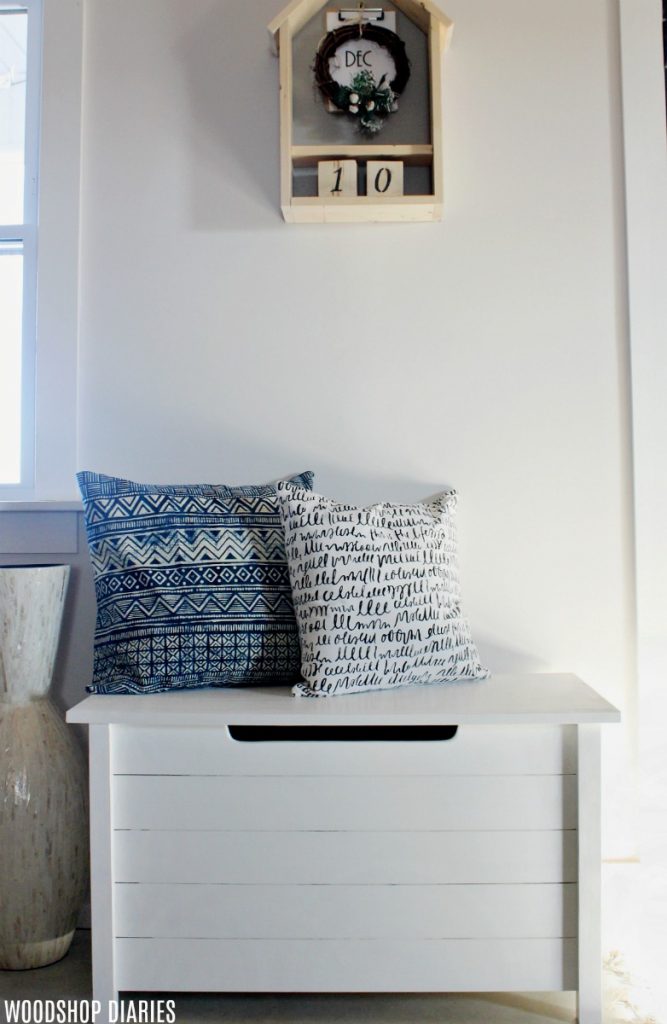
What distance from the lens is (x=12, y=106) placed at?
1996 millimetres

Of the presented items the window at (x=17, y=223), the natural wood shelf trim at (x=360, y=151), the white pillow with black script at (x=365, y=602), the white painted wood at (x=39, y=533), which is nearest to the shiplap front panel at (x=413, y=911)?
the white pillow with black script at (x=365, y=602)

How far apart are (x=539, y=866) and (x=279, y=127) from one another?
1.47m

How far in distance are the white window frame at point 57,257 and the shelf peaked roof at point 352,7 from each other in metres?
0.45

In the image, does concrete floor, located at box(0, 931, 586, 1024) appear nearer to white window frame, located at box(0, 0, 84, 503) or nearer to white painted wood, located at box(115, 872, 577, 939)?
white painted wood, located at box(115, 872, 577, 939)

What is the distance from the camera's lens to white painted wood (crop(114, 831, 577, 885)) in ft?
Result: 4.69

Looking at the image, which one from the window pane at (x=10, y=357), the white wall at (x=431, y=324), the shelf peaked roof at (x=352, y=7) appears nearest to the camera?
the shelf peaked roof at (x=352, y=7)

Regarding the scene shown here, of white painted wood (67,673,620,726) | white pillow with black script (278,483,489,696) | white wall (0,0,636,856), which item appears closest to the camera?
white painted wood (67,673,620,726)

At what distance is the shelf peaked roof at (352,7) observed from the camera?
1.76 metres

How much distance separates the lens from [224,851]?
4.72ft

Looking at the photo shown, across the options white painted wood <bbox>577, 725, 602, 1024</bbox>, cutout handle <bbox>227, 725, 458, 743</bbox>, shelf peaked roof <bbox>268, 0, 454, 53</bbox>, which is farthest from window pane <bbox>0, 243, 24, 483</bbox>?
white painted wood <bbox>577, 725, 602, 1024</bbox>

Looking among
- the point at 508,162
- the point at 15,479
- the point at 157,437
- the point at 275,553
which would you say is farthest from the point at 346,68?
the point at 15,479

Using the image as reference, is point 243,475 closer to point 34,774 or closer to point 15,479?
point 15,479

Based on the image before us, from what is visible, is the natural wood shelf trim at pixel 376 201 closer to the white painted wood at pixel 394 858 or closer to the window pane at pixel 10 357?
the window pane at pixel 10 357

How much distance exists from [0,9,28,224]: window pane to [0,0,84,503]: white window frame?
0.21 feet
